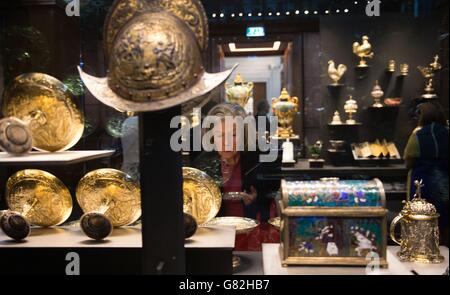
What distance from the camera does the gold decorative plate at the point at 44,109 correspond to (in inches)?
80.5

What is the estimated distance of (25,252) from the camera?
1.95 m

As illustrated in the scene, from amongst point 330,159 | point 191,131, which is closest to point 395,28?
point 330,159

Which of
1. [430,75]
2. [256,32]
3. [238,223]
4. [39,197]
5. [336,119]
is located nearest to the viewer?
[39,197]

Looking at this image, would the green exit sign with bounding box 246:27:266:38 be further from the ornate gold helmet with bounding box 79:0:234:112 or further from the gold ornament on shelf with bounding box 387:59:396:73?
the gold ornament on shelf with bounding box 387:59:396:73

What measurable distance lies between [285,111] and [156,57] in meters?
1.56

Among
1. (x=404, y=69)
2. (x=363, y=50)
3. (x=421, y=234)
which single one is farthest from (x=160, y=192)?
(x=404, y=69)

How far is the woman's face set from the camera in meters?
2.58

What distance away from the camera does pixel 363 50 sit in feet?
12.1

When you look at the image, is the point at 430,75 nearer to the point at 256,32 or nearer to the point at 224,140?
the point at 256,32

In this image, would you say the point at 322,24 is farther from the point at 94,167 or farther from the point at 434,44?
the point at 94,167

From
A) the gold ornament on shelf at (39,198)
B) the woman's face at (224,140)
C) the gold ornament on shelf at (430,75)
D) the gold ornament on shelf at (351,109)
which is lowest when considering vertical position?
the gold ornament on shelf at (39,198)

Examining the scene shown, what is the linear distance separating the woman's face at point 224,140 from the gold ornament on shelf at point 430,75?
4.06 ft

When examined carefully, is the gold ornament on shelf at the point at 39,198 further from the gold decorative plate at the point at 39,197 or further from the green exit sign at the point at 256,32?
the green exit sign at the point at 256,32

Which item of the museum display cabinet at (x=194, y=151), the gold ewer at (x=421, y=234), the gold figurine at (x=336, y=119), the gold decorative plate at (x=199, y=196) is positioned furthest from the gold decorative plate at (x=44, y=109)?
the gold figurine at (x=336, y=119)
